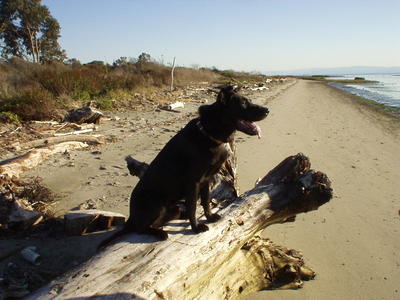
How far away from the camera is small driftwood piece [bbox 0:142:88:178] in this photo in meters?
5.33

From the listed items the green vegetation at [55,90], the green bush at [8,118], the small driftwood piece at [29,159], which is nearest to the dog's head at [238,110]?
the small driftwood piece at [29,159]

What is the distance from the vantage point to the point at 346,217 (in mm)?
4820

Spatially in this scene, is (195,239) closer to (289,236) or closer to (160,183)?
(160,183)

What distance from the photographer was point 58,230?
3.78 metres

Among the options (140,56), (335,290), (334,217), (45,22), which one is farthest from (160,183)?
(45,22)

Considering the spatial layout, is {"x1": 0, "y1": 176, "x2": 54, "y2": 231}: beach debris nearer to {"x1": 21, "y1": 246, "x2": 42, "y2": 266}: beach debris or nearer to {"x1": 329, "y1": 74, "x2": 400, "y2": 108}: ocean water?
{"x1": 21, "y1": 246, "x2": 42, "y2": 266}: beach debris

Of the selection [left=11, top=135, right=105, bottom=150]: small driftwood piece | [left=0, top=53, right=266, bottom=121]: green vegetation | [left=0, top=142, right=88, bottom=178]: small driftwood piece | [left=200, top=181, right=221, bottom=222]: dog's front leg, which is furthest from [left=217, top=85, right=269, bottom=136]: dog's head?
[left=0, top=53, right=266, bottom=121]: green vegetation

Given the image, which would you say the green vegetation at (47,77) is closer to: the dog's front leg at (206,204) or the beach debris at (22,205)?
the beach debris at (22,205)

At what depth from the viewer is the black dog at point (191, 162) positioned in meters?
3.00

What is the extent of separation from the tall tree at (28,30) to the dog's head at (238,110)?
85.7 feet

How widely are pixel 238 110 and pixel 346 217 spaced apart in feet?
9.25

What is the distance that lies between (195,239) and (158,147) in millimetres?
4997

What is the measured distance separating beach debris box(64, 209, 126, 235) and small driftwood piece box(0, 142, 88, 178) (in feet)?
6.53

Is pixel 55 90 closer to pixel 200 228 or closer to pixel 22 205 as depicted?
pixel 22 205
